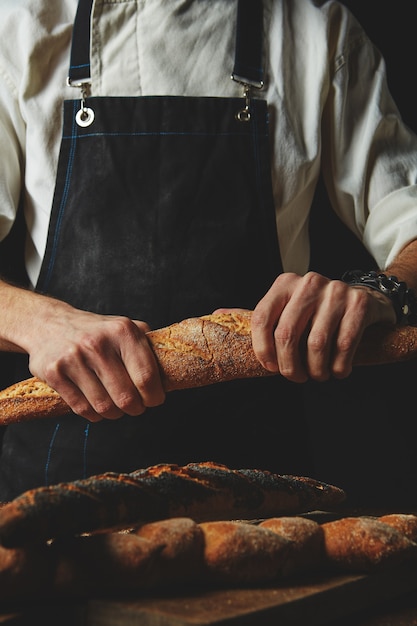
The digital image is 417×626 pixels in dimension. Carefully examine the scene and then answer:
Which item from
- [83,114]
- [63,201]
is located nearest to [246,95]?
[83,114]

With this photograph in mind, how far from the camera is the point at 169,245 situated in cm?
184

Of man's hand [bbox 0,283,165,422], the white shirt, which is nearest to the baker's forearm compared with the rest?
man's hand [bbox 0,283,165,422]

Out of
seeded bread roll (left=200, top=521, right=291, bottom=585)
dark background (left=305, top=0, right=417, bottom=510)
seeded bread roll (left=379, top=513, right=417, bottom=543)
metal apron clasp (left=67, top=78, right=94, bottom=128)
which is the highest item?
metal apron clasp (left=67, top=78, right=94, bottom=128)

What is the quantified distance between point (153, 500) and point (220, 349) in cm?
42

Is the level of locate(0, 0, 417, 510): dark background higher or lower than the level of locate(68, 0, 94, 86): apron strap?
lower

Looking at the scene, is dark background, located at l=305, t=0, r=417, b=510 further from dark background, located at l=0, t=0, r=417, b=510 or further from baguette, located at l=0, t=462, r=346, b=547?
baguette, located at l=0, t=462, r=346, b=547

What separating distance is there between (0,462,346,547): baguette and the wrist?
367mm

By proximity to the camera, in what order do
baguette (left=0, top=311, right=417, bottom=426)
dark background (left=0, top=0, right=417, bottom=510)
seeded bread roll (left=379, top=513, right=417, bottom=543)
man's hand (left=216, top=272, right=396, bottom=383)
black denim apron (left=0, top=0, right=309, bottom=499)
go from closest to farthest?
seeded bread roll (left=379, top=513, right=417, bottom=543), man's hand (left=216, top=272, right=396, bottom=383), baguette (left=0, top=311, right=417, bottom=426), black denim apron (left=0, top=0, right=309, bottom=499), dark background (left=0, top=0, right=417, bottom=510)

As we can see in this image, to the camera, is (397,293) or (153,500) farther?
(397,293)

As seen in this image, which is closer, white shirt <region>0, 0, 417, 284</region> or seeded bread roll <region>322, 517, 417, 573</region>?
seeded bread roll <region>322, 517, 417, 573</region>

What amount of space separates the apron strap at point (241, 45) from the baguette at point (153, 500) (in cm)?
107

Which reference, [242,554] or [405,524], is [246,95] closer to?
[405,524]

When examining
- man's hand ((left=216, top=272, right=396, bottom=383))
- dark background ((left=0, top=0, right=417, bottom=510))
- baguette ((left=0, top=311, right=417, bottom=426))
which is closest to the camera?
man's hand ((left=216, top=272, right=396, bottom=383))

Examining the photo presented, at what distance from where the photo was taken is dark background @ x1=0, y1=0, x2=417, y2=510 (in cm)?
269
